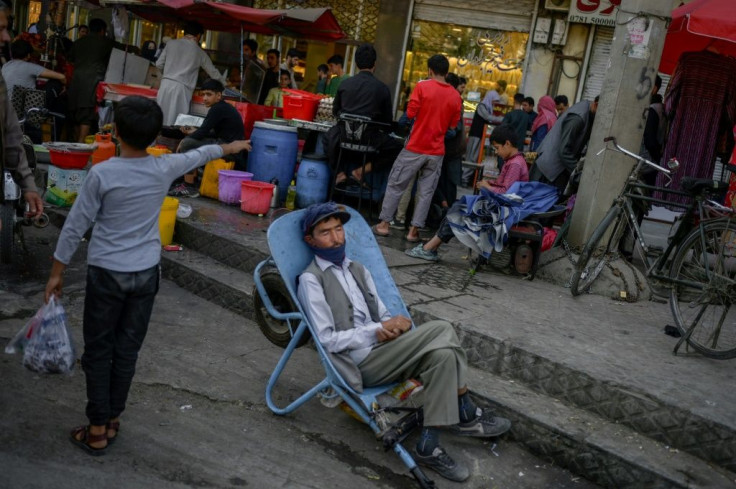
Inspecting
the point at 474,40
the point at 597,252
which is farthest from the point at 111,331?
the point at 474,40

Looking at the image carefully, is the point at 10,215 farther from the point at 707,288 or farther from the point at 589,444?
the point at 707,288

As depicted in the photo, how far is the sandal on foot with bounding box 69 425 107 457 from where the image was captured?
3.33 meters

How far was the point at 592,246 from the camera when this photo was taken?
18.8ft

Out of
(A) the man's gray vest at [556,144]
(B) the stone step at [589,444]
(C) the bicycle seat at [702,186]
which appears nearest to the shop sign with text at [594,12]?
(A) the man's gray vest at [556,144]

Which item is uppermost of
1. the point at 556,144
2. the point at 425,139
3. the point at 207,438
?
the point at 556,144

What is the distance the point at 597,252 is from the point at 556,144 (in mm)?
1462

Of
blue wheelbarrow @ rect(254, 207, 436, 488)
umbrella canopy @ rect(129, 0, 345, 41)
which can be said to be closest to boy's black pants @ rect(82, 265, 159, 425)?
blue wheelbarrow @ rect(254, 207, 436, 488)

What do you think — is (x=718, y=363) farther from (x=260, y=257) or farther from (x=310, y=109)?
(x=310, y=109)

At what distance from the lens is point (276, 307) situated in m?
4.16

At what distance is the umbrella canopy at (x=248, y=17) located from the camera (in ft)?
Result: 30.7

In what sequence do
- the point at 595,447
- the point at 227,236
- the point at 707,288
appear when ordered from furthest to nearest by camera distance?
the point at 227,236
the point at 707,288
the point at 595,447

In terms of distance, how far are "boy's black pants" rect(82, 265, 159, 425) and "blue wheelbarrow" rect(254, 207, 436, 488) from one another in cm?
71

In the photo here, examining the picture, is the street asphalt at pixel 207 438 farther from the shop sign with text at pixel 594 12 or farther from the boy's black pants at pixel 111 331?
the shop sign with text at pixel 594 12

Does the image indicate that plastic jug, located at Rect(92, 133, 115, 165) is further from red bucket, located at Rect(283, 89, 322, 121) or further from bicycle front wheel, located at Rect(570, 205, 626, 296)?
bicycle front wheel, located at Rect(570, 205, 626, 296)
